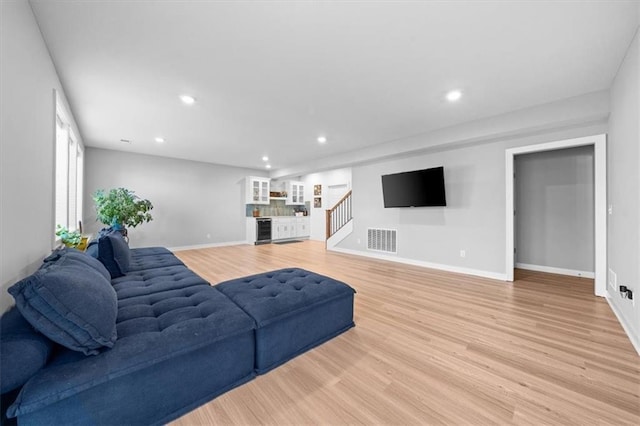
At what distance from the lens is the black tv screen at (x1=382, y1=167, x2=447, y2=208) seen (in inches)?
178

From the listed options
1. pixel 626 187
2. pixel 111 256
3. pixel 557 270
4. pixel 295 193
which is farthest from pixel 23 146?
pixel 295 193

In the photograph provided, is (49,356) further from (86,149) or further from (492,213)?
(86,149)

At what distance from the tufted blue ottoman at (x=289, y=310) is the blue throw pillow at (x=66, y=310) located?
809 millimetres

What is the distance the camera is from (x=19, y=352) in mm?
1033

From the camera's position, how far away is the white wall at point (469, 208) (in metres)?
3.66

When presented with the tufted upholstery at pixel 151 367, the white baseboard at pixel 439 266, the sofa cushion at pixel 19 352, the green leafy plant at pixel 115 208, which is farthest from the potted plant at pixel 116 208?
the white baseboard at pixel 439 266

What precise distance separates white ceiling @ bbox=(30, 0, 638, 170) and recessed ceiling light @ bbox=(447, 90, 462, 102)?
12 cm

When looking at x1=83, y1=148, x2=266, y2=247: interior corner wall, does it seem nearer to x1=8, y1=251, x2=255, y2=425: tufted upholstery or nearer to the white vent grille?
the white vent grille

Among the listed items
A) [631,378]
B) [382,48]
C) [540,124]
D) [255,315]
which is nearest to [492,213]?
[540,124]

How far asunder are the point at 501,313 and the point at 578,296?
1456mm

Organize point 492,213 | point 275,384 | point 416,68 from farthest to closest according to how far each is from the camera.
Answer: point 492,213 < point 416,68 < point 275,384

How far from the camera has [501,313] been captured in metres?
2.71

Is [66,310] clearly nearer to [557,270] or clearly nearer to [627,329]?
[627,329]

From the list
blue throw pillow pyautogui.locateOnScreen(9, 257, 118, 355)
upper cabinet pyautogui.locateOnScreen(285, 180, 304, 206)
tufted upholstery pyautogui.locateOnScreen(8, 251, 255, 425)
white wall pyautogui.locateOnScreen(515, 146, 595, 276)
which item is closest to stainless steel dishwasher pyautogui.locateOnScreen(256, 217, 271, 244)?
upper cabinet pyautogui.locateOnScreen(285, 180, 304, 206)
